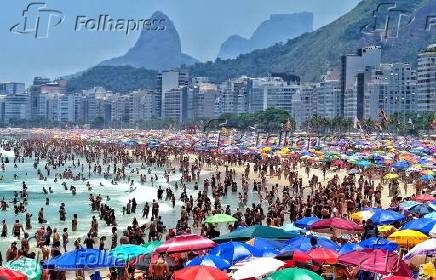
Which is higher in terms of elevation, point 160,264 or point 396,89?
point 396,89

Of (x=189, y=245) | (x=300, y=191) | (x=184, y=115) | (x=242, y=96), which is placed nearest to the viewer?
(x=189, y=245)

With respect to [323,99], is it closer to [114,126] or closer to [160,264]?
[114,126]

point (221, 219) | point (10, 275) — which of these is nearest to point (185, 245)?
point (10, 275)

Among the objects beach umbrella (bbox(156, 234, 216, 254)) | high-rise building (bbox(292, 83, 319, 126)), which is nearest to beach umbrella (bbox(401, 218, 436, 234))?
beach umbrella (bbox(156, 234, 216, 254))

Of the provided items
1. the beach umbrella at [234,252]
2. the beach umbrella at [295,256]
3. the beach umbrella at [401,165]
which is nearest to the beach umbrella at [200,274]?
the beach umbrella at [234,252]

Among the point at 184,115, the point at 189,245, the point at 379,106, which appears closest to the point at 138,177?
the point at 189,245

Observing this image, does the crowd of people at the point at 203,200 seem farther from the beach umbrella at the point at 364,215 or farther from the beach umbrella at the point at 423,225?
the beach umbrella at the point at 423,225

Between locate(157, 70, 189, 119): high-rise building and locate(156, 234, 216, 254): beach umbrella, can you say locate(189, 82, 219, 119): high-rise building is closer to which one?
locate(157, 70, 189, 119): high-rise building
